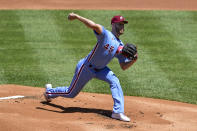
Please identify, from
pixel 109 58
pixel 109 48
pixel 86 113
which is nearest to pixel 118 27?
pixel 109 48

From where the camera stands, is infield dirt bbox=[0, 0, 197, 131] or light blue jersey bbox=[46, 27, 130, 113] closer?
infield dirt bbox=[0, 0, 197, 131]

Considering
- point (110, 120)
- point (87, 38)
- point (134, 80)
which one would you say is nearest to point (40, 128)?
point (110, 120)

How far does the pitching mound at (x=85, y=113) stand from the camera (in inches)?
270

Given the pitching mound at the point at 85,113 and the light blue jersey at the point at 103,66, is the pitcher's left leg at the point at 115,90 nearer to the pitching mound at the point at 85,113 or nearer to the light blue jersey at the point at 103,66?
the light blue jersey at the point at 103,66

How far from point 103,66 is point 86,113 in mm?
961

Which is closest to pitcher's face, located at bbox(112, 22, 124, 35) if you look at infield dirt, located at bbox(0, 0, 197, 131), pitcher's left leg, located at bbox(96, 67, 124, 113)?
pitcher's left leg, located at bbox(96, 67, 124, 113)

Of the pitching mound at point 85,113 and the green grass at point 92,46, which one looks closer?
the pitching mound at point 85,113

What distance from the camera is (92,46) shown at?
13.0 meters

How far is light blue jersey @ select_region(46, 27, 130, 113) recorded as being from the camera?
24.3ft

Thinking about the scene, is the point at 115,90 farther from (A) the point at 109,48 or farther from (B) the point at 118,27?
(B) the point at 118,27

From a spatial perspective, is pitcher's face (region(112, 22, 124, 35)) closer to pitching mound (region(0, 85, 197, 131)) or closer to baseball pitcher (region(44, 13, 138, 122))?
baseball pitcher (region(44, 13, 138, 122))

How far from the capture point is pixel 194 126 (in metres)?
7.41

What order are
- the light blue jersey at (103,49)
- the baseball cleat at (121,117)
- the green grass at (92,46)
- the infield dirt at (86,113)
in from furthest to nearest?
the green grass at (92,46)
the baseball cleat at (121,117)
the light blue jersey at (103,49)
the infield dirt at (86,113)

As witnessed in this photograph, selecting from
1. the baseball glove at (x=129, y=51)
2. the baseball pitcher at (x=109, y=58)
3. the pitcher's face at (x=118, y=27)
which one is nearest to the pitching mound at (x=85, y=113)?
the baseball pitcher at (x=109, y=58)
